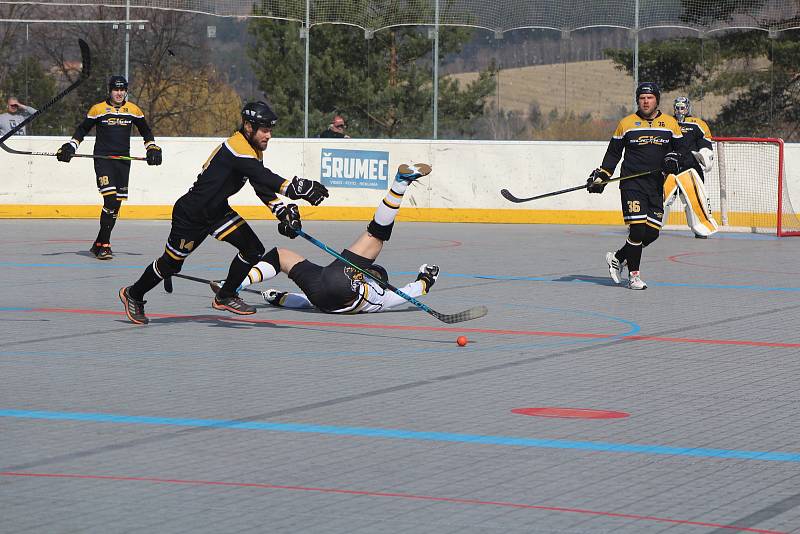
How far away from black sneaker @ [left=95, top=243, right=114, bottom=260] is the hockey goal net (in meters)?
9.28

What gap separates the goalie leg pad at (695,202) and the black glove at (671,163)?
6831mm

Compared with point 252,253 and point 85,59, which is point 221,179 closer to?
point 252,253

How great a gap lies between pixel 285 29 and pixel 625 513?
788 inches

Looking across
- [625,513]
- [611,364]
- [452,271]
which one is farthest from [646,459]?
[452,271]

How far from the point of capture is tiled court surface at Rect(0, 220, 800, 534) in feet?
17.1

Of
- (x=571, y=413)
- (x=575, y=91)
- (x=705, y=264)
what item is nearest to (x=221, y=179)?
(x=571, y=413)

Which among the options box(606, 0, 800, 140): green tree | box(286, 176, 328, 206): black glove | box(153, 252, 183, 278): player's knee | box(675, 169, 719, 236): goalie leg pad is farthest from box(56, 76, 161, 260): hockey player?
box(606, 0, 800, 140): green tree

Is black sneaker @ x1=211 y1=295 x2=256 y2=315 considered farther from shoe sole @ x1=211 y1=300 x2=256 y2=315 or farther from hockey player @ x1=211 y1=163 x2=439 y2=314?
hockey player @ x1=211 y1=163 x2=439 y2=314

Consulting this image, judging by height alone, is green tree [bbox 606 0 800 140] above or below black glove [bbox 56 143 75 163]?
above

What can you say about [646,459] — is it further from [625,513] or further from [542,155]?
[542,155]

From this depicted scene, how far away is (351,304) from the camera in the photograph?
10977mm

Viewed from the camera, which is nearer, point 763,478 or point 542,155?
point 763,478

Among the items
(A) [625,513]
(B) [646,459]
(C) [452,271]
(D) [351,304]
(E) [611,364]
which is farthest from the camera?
(C) [452,271]

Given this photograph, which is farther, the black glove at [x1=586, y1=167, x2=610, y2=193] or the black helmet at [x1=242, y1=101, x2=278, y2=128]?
the black glove at [x1=586, y1=167, x2=610, y2=193]
